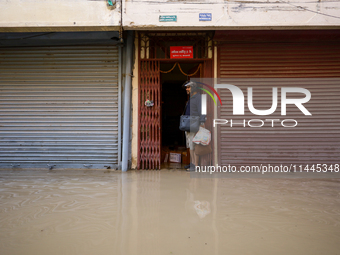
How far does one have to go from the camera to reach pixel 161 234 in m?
2.38

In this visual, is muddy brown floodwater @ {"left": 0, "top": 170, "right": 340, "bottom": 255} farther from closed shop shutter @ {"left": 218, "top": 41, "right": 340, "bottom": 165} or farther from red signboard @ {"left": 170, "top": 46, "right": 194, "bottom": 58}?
red signboard @ {"left": 170, "top": 46, "right": 194, "bottom": 58}

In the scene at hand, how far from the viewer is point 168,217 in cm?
281

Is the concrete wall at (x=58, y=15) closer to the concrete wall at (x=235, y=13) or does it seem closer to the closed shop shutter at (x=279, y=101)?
the concrete wall at (x=235, y=13)

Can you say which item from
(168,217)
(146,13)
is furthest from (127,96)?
(168,217)

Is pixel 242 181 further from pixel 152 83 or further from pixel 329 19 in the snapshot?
pixel 329 19

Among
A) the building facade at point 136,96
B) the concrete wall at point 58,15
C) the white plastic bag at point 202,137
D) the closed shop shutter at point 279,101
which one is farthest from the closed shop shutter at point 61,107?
the closed shop shutter at point 279,101

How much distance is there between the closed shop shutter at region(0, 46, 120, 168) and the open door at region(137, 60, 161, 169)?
0.60 m

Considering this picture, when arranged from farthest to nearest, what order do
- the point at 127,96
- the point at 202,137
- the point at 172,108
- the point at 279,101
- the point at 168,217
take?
the point at 172,108
the point at 279,101
the point at 127,96
the point at 202,137
the point at 168,217

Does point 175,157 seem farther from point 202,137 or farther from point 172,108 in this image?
point 172,108

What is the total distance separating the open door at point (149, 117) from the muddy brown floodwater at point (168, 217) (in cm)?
124

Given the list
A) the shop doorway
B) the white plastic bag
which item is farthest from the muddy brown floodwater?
the shop doorway

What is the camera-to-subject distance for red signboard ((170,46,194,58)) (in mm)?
5820

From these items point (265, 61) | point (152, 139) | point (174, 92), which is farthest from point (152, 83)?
point (174, 92)

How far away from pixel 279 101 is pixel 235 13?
7.74 ft
